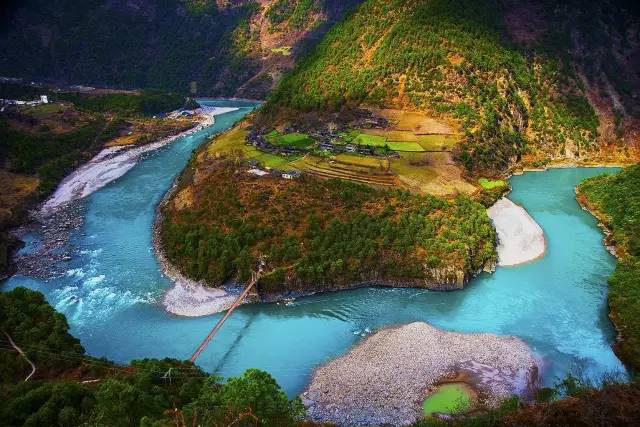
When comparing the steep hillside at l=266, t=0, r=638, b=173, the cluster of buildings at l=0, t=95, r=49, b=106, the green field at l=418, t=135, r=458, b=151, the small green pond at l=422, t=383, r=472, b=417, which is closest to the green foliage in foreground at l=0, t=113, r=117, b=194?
the cluster of buildings at l=0, t=95, r=49, b=106

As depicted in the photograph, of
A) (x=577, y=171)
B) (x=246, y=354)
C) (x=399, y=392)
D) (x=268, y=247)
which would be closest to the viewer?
(x=399, y=392)

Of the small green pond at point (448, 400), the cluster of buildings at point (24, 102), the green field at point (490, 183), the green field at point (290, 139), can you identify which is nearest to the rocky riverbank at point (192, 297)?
the small green pond at point (448, 400)

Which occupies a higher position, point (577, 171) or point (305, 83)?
point (305, 83)

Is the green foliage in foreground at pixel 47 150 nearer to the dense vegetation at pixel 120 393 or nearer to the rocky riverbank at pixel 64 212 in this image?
the rocky riverbank at pixel 64 212

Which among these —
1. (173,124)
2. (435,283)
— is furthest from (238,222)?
(173,124)

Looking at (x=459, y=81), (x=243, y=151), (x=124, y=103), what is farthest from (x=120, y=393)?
(x=124, y=103)

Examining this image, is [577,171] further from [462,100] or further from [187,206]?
[187,206]
